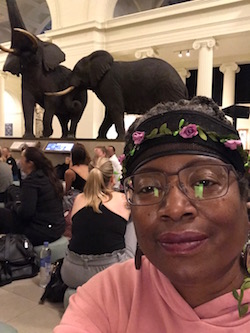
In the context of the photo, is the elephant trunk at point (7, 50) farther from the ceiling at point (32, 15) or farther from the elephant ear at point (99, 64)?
the ceiling at point (32, 15)

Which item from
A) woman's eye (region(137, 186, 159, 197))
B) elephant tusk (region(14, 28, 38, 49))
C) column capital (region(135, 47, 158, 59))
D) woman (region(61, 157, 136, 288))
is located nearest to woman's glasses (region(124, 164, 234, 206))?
woman's eye (region(137, 186, 159, 197))

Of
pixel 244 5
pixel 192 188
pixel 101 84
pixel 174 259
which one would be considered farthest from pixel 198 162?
pixel 244 5

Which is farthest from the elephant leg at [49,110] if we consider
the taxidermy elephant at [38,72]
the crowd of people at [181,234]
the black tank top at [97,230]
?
the crowd of people at [181,234]

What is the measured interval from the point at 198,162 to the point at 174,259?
244mm

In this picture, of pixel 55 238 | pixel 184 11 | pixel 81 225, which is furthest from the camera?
pixel 184 11

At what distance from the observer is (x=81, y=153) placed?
506 cm

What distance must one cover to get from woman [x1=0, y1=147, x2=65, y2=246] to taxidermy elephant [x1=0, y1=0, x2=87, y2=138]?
15.4 ft

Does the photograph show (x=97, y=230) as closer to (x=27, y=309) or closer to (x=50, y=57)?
(x=27, y=309)

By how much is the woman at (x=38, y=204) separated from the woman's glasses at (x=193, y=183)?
3096 mm

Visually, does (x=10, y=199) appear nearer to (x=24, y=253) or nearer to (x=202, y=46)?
(x=24, y=253)

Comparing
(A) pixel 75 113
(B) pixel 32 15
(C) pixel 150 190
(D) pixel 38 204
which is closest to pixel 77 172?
(D) pixel 38 204

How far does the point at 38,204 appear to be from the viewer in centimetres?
390

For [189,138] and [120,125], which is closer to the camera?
[189,138]

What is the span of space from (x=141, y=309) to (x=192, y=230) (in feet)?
0.95
